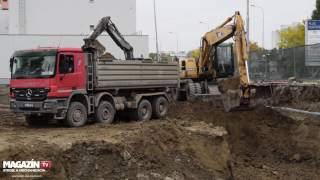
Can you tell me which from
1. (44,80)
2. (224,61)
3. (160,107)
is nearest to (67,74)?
(44,80)

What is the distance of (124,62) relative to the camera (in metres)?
19.1

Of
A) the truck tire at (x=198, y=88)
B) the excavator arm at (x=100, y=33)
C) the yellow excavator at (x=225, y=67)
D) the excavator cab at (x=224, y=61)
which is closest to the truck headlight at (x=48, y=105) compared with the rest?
the excavator arm at (x=100, y=33)

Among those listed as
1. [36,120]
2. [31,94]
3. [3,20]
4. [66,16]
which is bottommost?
[36,120]

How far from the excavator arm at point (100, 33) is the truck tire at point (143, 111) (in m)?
2.39

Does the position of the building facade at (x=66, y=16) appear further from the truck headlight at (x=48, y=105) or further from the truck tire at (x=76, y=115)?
the truck headlight at (x=48, y=105)

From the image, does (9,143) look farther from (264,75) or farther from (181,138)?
(264,75)

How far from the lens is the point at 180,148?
13.8m

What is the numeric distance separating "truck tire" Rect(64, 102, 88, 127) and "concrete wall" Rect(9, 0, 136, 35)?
4811 centimetres

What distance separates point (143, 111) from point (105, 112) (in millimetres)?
2530

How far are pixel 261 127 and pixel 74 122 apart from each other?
22.6 feet

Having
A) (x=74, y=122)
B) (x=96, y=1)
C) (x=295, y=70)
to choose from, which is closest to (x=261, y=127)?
(x=74, y=122)

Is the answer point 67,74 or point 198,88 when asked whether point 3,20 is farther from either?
point 67,74

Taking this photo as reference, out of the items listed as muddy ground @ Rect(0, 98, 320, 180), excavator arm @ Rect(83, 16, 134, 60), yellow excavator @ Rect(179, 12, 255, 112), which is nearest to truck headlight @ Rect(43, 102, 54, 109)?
muddy ground @ Rect(0, 98, 320, 180)

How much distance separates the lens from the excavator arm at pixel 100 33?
18.2 metres
